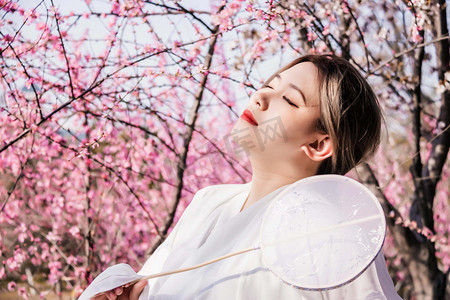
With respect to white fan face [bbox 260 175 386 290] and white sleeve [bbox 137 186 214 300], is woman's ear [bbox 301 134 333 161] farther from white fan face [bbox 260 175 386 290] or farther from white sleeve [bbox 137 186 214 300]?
white sleeve [bbox 137 186 214 300]

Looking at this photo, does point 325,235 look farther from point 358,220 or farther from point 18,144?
point 18,144

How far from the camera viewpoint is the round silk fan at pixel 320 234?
1116mm

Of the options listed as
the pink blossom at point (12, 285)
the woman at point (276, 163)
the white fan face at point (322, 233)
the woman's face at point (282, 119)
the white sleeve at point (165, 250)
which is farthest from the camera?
the pink blossom at point (12, 285)

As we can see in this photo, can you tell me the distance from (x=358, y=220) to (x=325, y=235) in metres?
0.09

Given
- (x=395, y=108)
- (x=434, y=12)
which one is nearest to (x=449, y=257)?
(x=395, y=108)

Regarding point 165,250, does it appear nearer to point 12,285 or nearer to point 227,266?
point 227,266

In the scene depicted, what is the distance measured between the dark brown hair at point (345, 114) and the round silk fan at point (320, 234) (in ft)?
0.83

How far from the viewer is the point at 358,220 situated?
1.15 m

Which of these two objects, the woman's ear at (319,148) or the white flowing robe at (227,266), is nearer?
the white flowing robe at (227,266)

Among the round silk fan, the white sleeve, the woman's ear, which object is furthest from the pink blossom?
the woman's ear

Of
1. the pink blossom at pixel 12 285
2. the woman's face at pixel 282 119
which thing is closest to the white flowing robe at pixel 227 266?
the woman's face at pixel 282 119

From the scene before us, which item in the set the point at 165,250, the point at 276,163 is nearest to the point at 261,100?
the point at 276,163

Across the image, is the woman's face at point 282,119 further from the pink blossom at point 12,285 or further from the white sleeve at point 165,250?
the pink blossom at point 12,285

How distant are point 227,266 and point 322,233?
0.28 metres
